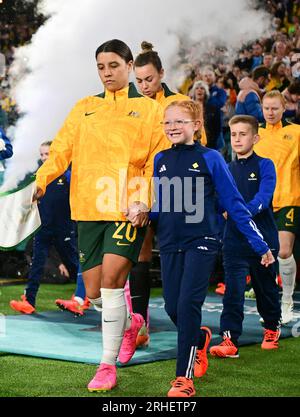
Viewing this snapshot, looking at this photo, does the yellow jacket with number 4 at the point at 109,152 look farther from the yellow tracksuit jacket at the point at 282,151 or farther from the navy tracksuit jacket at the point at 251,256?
the yellow tracksuit jacket at the point at 282,151

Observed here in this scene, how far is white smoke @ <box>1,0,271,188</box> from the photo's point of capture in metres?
9.93

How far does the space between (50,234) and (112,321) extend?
3363 millimetres

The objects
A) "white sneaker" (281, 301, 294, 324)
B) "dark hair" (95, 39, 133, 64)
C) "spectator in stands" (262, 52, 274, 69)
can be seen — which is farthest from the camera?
"spectator in stands" (262, 52, 274, 69)

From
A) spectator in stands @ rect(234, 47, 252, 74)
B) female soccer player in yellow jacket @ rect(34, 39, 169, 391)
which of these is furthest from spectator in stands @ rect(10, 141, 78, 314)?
spectator in stands @ rect(234, 47, 252, 74)

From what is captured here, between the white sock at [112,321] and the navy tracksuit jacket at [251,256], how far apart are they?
1.31 metres

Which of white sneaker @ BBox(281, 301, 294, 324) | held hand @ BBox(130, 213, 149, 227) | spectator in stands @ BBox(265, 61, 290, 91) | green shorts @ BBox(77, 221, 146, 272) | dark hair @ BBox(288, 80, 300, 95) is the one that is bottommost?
white sneaker @ BBox(281, 301, 294, 324)

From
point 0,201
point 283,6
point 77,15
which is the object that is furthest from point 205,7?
point 0,201

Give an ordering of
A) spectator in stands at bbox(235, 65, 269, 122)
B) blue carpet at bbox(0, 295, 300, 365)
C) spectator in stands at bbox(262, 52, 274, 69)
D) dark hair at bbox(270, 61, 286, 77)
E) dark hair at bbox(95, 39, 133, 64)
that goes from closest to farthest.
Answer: dark hair at bbox(95, 39, 133, 64) < blue carpet at bbox(0, 295, 300, 365) < spectator in stands at bbox(235, 65, 269, 122) < dark hair at bbox(270, 61, 286, 77) < spectator in stands at bbox(262, 52, 274, 69)

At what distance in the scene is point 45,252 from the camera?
7852 mm

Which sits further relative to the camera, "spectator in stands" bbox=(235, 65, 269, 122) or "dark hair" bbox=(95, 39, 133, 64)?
"spectator in stands" bbox=(235, 65, 269, 122)

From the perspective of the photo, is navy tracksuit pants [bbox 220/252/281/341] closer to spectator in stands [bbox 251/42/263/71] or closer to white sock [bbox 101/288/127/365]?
white sock [bbox 101/288/127/365]

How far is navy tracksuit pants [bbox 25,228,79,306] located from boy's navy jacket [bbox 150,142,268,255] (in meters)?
3.22

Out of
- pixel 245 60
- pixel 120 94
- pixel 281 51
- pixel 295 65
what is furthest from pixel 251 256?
pixel 245 60

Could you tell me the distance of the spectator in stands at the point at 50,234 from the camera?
303 inches
